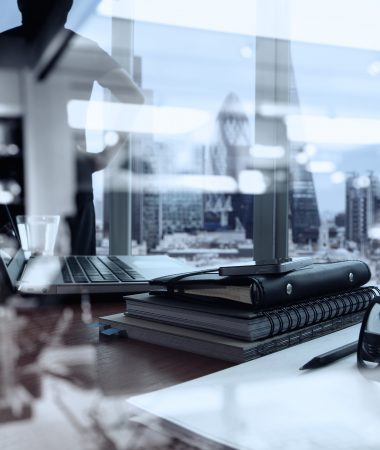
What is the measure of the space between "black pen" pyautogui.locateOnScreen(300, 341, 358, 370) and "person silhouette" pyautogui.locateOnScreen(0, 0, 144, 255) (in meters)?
1.95

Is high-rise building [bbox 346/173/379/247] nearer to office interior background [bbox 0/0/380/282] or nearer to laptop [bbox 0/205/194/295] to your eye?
office interior background [bbox 0/0/380/282]

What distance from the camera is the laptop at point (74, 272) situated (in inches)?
32.5

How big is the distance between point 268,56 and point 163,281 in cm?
160

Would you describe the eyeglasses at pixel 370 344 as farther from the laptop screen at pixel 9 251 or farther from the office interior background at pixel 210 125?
the office interior background at pixel 210 125

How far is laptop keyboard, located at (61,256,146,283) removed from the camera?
0.87 m

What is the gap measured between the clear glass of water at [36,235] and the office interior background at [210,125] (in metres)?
0.40

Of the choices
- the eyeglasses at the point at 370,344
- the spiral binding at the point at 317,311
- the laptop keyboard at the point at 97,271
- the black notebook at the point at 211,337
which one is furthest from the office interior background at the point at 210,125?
the eyeglasses at the point at 370,344

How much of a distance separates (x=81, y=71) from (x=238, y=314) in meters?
2.35

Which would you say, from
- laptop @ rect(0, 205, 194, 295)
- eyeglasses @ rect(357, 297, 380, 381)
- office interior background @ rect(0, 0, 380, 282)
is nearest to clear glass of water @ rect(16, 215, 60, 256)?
laptop @ rect(0, 205, 194, 295)

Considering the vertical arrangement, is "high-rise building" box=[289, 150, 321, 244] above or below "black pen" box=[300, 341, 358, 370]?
above

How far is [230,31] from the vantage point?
2.09 metres

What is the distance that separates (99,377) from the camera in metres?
0.44

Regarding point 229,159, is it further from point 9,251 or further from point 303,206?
point 9,251

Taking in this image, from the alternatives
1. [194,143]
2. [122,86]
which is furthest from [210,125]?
[122,86]
